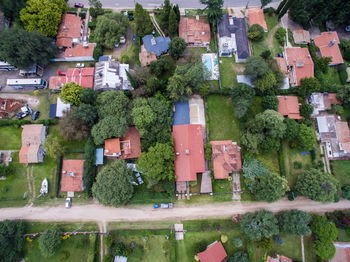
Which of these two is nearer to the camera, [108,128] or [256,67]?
[108,128]

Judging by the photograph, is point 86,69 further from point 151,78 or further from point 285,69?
point 285,69

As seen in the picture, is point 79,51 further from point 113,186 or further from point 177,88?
point 113,186

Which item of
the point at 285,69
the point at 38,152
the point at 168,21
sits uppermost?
the point at 168,21

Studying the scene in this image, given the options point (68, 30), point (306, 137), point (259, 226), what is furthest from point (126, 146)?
point (306, 137)

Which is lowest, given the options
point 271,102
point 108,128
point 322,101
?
point 108,128

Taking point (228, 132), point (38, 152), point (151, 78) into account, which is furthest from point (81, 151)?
point (228, 132)

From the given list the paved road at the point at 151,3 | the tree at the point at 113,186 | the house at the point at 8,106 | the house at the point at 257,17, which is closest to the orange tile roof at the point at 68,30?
the paved road at the point at 151,3
